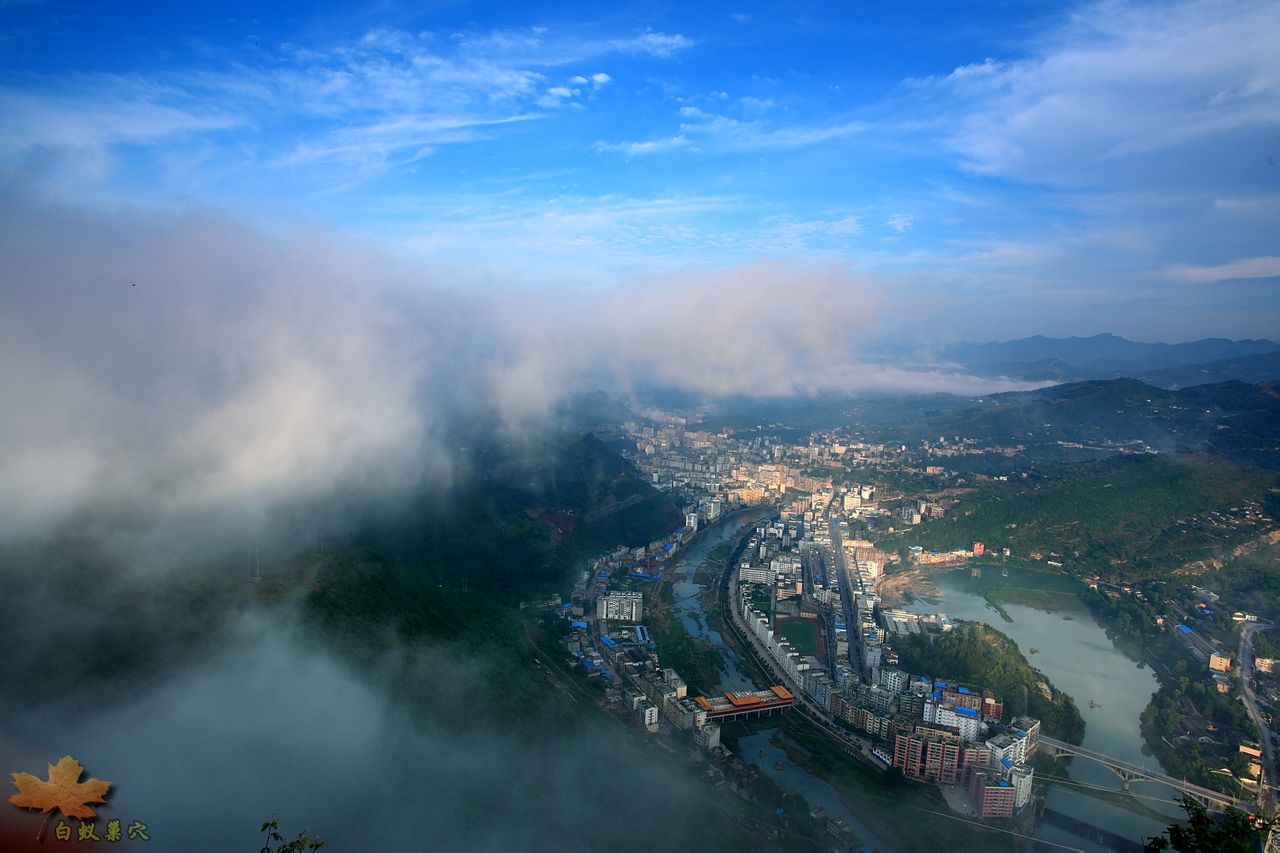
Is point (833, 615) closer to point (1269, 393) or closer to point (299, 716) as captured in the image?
point (299, 716)

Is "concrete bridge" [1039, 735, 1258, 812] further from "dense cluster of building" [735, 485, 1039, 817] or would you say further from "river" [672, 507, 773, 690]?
"river" [672, 507, 773, 690]

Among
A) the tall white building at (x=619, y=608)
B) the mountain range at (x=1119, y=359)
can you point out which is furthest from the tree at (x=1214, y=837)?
the mountain range at (x=1119, y=359)

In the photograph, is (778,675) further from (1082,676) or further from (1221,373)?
(1221,373)

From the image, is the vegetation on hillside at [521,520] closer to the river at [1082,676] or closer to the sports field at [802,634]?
the sports field at [802,634]

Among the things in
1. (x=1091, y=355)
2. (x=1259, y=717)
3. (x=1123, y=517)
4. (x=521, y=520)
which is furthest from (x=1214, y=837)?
(x=1091, y=355)

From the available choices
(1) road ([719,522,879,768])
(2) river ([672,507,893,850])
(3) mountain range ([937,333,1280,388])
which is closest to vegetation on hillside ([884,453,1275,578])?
(2) river ([672,507,893,850])
